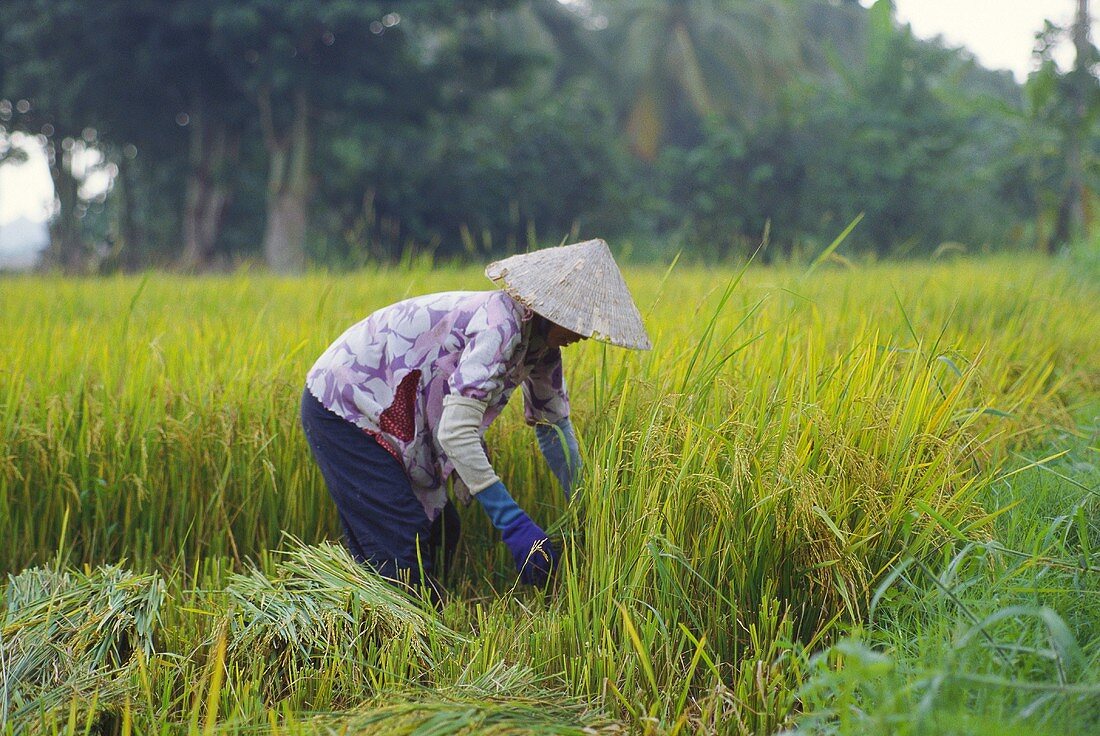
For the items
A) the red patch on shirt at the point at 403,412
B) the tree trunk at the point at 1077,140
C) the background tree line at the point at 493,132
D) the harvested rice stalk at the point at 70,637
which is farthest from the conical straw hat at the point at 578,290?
the tree trunk at the point at 1077,140

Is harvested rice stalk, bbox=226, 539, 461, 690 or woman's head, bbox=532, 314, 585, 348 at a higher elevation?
woman's head, bbox=532, 314, 585, 348

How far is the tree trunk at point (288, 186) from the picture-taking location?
535 inches

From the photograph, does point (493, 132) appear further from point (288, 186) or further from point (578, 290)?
point (578, 290)

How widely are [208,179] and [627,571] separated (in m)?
15.4

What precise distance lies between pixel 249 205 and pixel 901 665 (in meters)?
19.6

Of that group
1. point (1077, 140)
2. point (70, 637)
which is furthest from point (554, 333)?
point (1077, 140)

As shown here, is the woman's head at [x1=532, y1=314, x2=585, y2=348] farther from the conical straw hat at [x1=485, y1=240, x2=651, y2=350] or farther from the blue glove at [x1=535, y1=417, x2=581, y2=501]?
the blue glove at [x1=535, y1=417, x2=581, y2=501]

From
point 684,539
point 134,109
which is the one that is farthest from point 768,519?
point 134,109

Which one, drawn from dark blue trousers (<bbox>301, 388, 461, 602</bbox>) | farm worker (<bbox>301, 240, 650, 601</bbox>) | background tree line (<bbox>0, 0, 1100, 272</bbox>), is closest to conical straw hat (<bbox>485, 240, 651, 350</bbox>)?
farm worker (<bbox>301, 240, 650, 601</bbox>)

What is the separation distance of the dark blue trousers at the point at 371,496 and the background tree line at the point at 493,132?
8.89 metres

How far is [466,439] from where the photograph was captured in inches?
84.0

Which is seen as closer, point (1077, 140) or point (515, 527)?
point (515, 527)

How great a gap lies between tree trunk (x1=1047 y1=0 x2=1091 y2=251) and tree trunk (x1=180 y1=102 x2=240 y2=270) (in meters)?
12.1

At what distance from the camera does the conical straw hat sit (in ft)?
6.93
